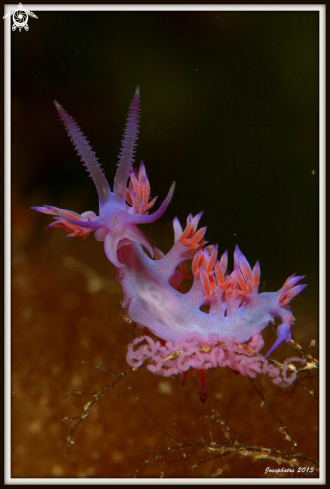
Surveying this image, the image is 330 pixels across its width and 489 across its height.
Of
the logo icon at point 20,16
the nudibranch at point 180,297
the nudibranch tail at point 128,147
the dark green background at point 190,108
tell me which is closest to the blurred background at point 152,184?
the dark green background at point 190,108

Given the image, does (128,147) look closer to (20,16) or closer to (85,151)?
(85,151)

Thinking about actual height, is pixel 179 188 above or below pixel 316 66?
below

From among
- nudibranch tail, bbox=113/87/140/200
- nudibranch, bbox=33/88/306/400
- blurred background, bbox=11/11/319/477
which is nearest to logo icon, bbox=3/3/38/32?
blurred background, bbox=11/11/319/477

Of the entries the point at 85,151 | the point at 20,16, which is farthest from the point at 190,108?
the point at 85,151

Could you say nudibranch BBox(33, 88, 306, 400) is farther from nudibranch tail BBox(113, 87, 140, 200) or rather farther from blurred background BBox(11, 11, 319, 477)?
blurred background BBox(11, 11, 319, 477)

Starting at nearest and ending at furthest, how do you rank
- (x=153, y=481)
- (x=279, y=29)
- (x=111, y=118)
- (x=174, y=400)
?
(x=153, y=481), (x=174, y=400), (x=279, y=29), (x=111, y=118)

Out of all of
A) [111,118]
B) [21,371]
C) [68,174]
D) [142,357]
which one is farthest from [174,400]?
[111,118]

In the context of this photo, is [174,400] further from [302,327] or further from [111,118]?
[111,118]
